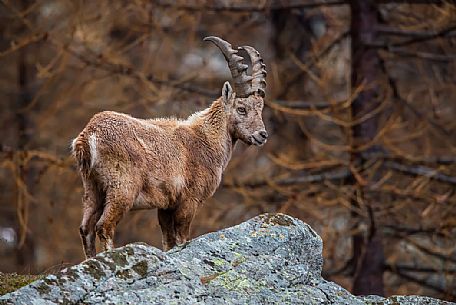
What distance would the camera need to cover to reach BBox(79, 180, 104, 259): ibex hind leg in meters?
7.91

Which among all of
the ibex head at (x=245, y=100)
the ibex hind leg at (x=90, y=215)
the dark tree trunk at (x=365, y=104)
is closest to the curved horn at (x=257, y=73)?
the ibex head at (x=245, y=100)

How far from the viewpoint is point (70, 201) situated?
17688 millimetres

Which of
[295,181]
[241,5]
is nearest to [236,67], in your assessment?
[295,181]

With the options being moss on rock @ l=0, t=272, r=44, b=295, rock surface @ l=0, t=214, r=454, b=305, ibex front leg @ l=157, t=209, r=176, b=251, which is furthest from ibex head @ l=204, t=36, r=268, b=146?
moss on rock @ l=0, t=272, r=44, b=295

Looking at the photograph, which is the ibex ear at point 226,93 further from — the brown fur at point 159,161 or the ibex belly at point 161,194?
the ibex belly at point 161,194

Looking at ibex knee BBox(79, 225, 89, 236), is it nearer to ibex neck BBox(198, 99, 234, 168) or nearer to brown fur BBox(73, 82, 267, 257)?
brown fur BBox(73, 82, 267, 257)

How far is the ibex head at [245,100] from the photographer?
961cm

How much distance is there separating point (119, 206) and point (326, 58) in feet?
32.0

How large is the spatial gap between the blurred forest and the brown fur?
4.46 meters

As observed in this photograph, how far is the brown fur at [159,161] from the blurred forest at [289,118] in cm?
446

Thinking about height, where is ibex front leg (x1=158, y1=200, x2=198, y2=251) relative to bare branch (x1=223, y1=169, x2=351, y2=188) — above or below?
above

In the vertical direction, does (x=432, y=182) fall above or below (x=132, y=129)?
below

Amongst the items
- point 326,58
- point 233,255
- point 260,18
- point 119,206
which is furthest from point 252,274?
point 260,18

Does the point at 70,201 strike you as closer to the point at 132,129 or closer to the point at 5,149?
the point at 5,149
